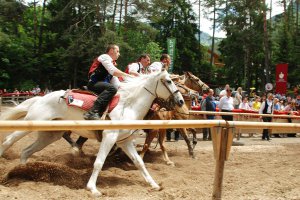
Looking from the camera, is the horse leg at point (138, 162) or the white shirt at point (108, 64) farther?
the white shirt at point (108, 64)

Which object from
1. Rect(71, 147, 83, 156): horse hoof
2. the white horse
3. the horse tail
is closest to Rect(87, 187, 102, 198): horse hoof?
the white horse

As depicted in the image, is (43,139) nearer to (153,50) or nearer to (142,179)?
(142,179)

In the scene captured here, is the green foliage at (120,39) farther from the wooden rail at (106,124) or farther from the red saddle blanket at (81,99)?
the wooden rail at (106,124)

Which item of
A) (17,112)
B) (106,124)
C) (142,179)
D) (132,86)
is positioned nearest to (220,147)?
(106,124)

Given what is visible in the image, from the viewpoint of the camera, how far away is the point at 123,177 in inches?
275

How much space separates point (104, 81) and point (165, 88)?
3.78 feet

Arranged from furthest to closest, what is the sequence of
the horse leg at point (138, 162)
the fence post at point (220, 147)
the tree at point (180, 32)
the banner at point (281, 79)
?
the tree at point (180, 32), the banner at point (281, 79), the horse leg at point (138, 162), the fence post at point (220, 147)

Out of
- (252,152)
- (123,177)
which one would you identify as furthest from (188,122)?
(252,152)

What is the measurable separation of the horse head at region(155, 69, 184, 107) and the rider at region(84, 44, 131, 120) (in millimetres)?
Answer: 612

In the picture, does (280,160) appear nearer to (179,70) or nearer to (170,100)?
(170,100)

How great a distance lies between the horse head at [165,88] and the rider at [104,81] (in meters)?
0.61

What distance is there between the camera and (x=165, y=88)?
22.6 feet

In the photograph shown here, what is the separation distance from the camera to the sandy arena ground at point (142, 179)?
5.59 meters

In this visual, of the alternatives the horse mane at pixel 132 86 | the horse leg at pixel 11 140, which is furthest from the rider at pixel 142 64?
the horse leg at pixel 11 140
